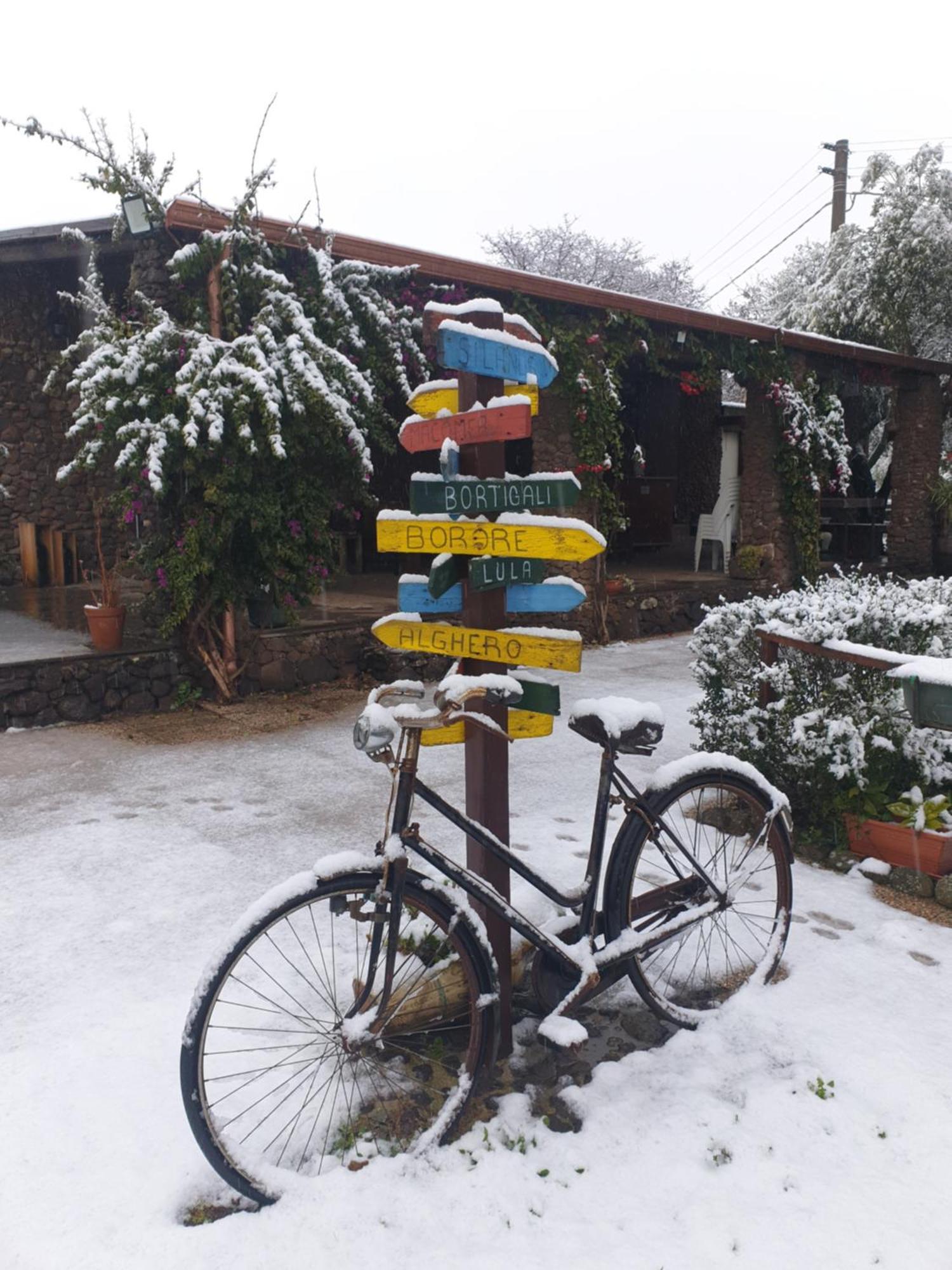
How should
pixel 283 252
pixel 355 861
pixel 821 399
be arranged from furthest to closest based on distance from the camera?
pixel 821 399 < pixel 283 252 < pixel 355 861

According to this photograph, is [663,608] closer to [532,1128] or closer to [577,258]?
[532,1128]

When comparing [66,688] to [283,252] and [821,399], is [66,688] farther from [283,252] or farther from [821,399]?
[821,399]

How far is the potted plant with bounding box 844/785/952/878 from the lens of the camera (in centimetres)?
365

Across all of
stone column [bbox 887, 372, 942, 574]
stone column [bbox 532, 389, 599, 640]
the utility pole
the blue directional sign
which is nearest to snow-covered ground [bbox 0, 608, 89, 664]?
stone column [bbox 532, 389, 599, 640]

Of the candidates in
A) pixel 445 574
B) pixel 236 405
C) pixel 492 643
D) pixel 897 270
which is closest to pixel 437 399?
pixel 445 574

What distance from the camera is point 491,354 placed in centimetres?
258

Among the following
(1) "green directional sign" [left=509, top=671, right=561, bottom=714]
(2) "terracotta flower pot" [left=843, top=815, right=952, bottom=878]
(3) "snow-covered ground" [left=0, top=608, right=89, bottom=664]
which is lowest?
(2) "terracotta flower pot" [left=843, top=815, right=952, bottom=878]

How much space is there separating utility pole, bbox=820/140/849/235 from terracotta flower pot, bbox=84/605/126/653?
63.1 ft

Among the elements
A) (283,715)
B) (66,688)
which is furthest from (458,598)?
(66,688)

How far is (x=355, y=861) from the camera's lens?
217cm

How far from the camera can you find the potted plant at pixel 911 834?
3.65 metres

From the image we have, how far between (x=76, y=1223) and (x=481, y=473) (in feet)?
6.52

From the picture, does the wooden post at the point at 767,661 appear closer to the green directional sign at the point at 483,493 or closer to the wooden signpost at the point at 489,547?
the wooden signpost at the point at 489,547

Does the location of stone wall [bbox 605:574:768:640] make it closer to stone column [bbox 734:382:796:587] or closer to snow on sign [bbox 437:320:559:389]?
stone column [bbox 734:382:796:587]
